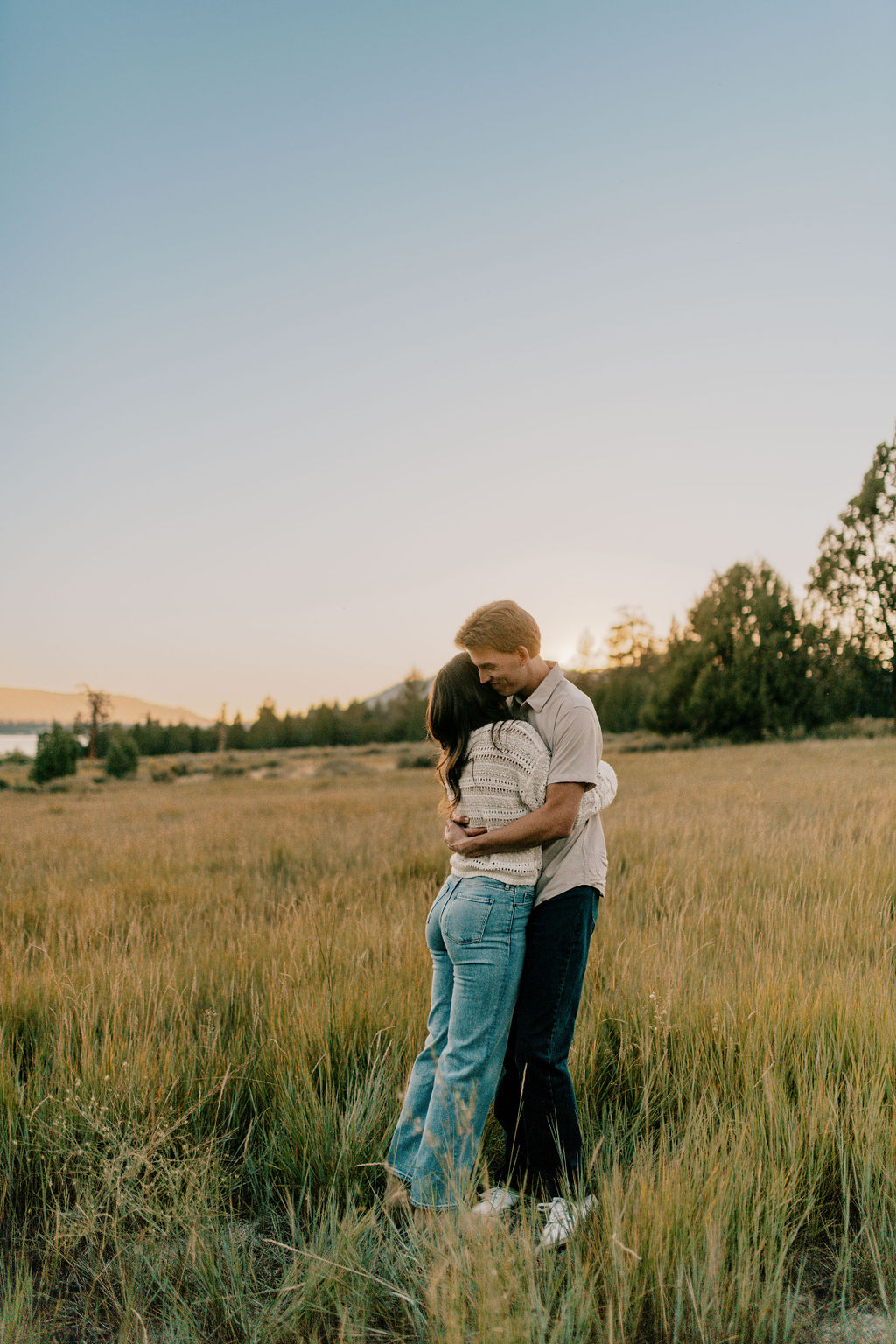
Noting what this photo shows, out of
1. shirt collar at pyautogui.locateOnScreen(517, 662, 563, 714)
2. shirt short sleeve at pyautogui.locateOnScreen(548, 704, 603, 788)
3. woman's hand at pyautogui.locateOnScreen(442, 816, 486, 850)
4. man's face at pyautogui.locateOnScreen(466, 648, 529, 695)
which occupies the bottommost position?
woman's hand at pyautogui.locateOnScreen(442, 816, 486, 850)

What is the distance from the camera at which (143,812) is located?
15.1m

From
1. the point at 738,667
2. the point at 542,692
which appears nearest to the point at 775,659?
the point at 738,667

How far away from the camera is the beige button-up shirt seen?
223 centimetres

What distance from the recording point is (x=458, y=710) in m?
2.35

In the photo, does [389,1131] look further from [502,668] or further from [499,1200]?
[502,668]

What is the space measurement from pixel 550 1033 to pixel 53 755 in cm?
2431

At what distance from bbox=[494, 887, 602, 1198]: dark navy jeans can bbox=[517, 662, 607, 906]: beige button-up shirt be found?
0.05m

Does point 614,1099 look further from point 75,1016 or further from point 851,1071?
point 75,1016

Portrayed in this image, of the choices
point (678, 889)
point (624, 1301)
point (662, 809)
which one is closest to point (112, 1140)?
point (624, 1301)

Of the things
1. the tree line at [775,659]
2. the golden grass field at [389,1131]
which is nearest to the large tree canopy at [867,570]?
the tree line at [775,659]

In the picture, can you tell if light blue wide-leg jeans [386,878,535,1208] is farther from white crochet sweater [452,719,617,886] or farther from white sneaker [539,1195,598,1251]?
white sneaker [539,1195,598,1251]

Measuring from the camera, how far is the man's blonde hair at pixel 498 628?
2268 millimetres

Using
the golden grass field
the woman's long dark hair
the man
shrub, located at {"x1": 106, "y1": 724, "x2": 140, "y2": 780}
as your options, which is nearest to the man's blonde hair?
the man

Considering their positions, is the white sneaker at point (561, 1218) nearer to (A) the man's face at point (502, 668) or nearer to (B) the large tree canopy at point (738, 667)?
(A) the man's face at point (502, 668)
